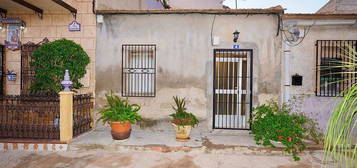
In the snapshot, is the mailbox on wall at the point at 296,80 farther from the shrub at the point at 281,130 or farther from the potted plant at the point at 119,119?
the potted plant at the point at 119,119

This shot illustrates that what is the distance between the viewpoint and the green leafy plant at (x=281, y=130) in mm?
4616

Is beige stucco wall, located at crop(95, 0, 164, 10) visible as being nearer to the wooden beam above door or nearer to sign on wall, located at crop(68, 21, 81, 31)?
sign on wall, located at crop(68, 21, 81, 31)

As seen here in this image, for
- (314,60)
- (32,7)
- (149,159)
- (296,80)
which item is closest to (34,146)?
(149,159)

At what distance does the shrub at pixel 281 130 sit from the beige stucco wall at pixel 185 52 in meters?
0.82

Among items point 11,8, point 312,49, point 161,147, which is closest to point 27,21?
point 11,8

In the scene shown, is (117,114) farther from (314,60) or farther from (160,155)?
(314,60)

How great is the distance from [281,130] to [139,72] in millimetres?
4042

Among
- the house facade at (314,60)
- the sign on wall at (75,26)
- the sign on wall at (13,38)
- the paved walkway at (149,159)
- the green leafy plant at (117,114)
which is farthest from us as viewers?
the sign on wall at (13,38)

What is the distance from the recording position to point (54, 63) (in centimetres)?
516

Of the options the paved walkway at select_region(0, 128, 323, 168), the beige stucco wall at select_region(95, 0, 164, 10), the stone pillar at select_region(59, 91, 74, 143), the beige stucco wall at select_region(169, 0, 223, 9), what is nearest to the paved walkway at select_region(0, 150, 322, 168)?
the paved walkway at select_region(0, 128, 323, 168)

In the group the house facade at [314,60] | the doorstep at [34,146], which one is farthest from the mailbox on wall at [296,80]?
the doorstep at [34,146]

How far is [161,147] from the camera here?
15.7 feet

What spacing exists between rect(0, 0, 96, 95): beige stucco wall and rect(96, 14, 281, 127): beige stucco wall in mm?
230

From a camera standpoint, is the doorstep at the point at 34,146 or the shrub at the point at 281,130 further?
the doorstep at the point at 34,146
